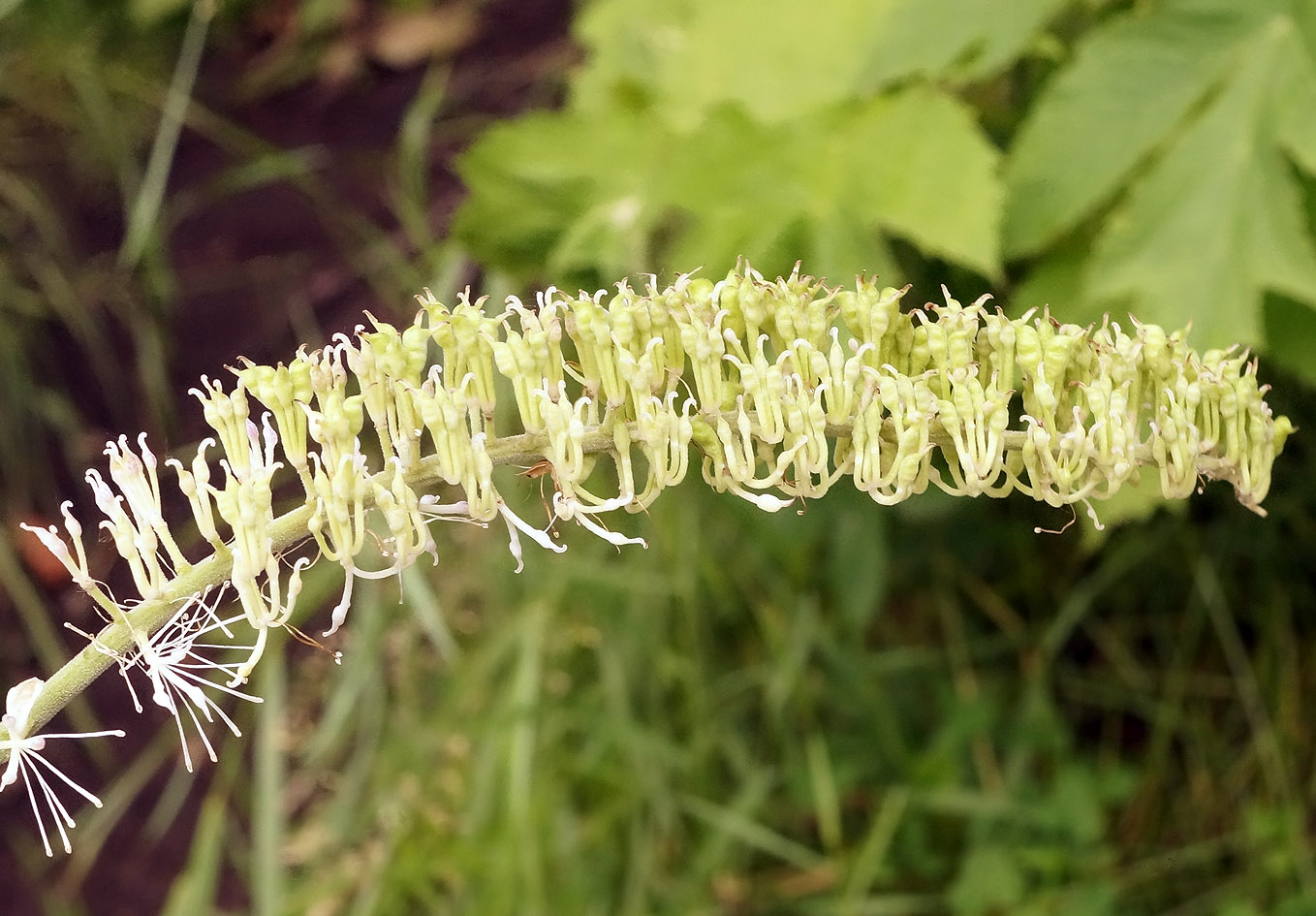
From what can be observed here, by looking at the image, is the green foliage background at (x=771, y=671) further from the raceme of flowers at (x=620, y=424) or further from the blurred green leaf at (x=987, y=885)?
the raceme of flowers at (x=620, y=424)

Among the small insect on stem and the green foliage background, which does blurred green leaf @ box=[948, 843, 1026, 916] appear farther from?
the small insect on stem

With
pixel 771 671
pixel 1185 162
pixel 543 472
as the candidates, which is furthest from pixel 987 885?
pixel 543 472

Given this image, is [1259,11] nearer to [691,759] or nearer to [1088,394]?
[1088,394]

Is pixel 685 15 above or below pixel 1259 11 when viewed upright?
above

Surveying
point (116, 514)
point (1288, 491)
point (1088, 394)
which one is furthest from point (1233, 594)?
point (116, 514)

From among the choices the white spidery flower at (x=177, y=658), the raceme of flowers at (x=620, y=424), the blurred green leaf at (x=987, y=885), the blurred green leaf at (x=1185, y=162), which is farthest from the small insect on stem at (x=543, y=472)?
the blurred green leaf at (x=987, y=885)

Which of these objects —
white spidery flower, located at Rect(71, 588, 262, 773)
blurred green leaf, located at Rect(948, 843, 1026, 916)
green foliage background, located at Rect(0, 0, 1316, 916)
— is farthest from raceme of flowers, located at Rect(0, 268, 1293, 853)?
blurred green leaf, located at Rect(948, 843, 1026, 916)
